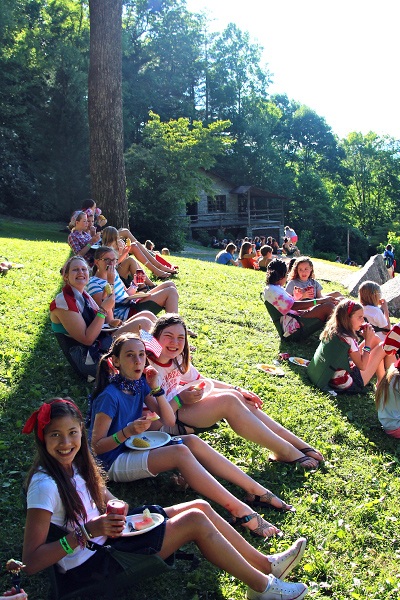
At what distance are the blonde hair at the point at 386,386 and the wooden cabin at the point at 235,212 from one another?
3083 centimetres

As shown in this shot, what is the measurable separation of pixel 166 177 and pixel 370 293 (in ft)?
59.9

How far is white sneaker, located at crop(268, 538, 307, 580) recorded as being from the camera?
116 inches

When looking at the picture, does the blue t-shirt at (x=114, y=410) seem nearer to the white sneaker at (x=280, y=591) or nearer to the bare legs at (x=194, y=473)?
the bare legs at (x=194, y=473)

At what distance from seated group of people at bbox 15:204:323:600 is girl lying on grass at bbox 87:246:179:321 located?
0.42m

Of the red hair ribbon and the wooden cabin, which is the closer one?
the red hair ribbon

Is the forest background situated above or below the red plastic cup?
above

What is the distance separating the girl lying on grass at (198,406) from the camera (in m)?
3.96

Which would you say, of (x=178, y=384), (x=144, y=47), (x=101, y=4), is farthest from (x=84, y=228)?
(x=144, y=47)

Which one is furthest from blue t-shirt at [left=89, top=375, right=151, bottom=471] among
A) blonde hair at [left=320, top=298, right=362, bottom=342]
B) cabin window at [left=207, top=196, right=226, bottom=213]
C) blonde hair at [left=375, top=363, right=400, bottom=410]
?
cabin window at [left=207, top=196, right=226, bottom=213]

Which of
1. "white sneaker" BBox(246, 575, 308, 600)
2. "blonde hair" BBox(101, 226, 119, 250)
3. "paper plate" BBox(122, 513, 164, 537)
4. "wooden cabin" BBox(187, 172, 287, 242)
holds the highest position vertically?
"wooden cabin" BBox(187, 172, 287, 242)

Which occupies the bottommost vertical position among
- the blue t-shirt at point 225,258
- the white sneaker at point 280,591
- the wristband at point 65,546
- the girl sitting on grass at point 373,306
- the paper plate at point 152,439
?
the white sneaker at point 280,591

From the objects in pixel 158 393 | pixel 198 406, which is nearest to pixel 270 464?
pixel 198 406

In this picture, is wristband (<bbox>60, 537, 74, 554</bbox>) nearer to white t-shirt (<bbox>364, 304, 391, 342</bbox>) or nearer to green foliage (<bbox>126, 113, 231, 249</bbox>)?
white t-shirt (<bbox>364, 304, 391, 342</bbox>)

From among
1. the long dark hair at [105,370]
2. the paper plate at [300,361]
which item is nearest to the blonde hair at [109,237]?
the paper plate at [300,361]
